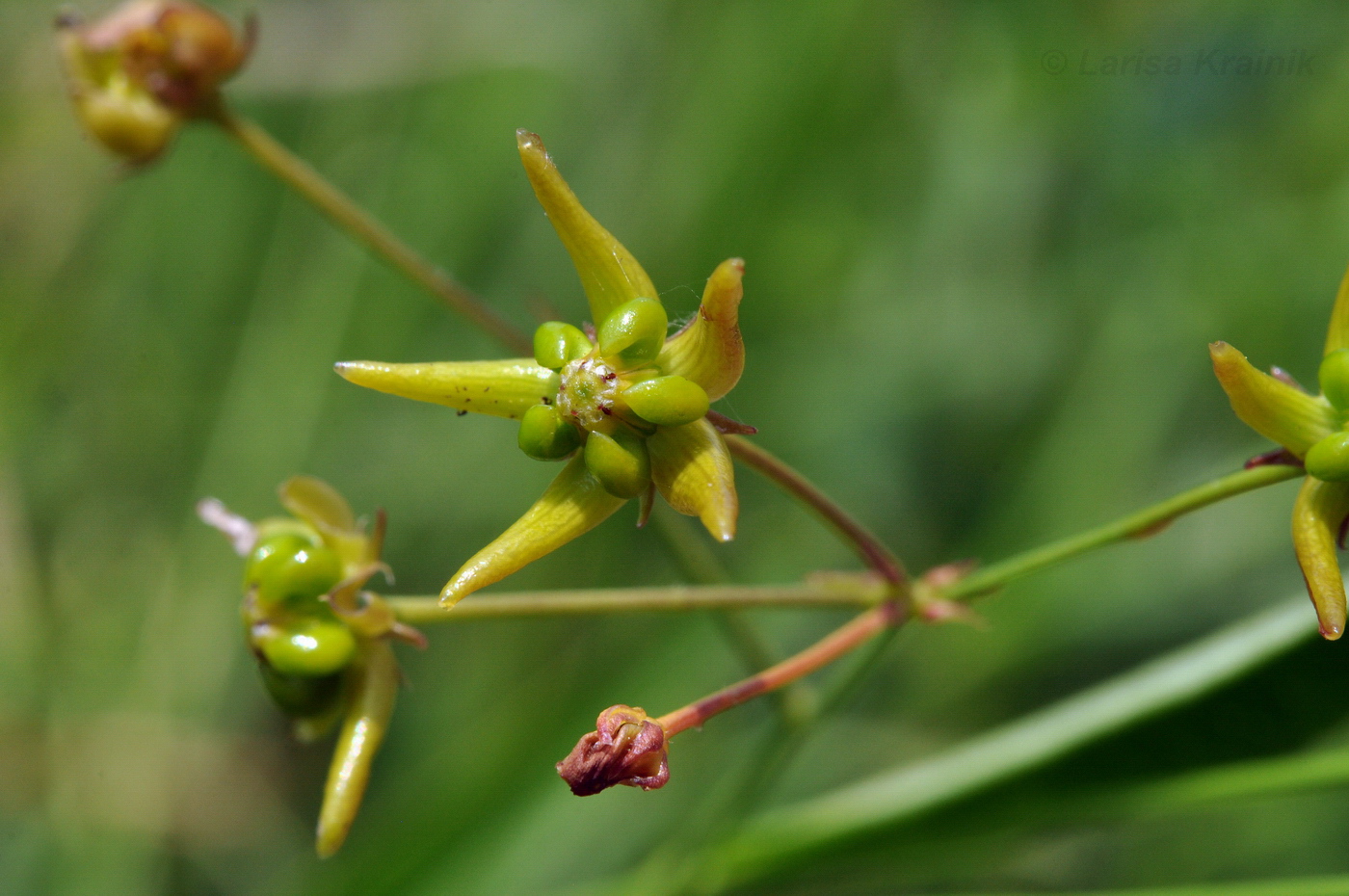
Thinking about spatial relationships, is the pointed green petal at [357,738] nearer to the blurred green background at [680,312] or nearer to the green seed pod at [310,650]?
the green seed pod at [310,650]

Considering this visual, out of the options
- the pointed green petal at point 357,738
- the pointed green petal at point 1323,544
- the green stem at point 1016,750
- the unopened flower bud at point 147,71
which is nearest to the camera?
the pointed green petal at point 1323,544

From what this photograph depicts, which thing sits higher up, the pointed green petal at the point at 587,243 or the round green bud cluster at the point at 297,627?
the pointed green petal at the point at 587,243

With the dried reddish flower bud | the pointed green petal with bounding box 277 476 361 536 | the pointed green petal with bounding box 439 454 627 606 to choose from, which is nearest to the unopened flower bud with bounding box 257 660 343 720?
the pointed green petal with bounding box 277 476 361 536

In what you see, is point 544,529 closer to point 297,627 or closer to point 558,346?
point 558,346

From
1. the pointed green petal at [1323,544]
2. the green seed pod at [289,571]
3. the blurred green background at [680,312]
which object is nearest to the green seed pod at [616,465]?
the green seed pod at [289,571]

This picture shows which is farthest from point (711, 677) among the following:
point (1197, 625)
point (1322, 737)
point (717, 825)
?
point (1322, 737)

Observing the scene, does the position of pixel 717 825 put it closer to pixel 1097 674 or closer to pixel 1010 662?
pixel 1010 662

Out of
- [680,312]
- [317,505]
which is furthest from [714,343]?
[680,312]

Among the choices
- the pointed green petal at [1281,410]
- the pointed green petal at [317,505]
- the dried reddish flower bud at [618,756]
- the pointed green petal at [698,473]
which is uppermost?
the pointed green petal at [317,505]
